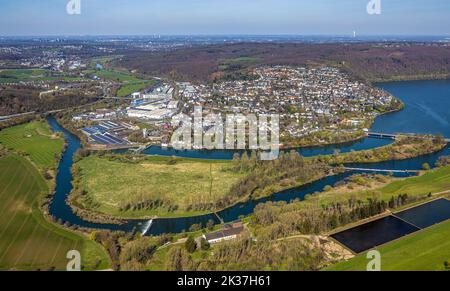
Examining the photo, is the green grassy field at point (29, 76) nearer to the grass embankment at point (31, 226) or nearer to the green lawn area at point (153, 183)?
the grass embankment at point (31, 226)

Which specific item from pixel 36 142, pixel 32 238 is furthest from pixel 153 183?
pixel 36 142

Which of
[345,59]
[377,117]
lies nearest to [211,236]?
[377,117]

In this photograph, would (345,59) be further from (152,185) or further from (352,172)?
(152,185)

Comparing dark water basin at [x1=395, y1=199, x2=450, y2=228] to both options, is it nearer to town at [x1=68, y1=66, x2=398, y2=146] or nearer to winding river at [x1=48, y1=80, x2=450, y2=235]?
winding river at [x1=48, y1=80, x2=450, y2=235]

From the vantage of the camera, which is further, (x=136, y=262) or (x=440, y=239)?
(x=440, y=239)

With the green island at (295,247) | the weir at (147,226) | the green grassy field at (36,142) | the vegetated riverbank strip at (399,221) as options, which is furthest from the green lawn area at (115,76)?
the vegetated riverbank strip at (399,221)

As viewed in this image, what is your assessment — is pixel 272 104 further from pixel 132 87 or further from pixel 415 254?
pixel 415 254
